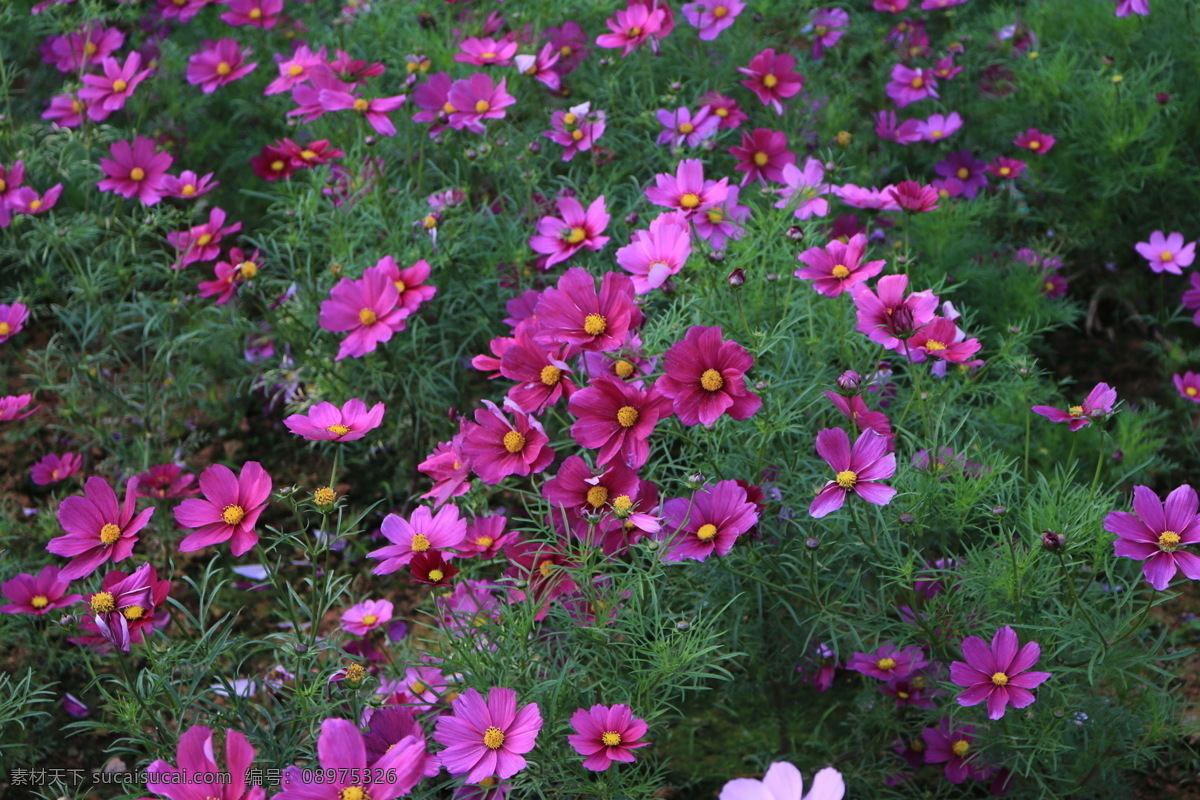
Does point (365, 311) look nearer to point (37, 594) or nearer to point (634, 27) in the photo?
point (37, 594)

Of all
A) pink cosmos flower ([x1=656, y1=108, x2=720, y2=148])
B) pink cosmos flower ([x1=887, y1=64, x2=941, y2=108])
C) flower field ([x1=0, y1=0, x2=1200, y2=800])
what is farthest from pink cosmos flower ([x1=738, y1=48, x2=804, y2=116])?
pink cosmos flower ([x1=887, y1=64, x2=941, y2=108])

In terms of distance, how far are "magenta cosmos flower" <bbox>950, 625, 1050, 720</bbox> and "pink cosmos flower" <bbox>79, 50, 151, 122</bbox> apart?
2.29m

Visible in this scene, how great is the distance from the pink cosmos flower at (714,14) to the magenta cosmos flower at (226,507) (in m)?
1.70

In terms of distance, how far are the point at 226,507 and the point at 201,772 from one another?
0.39 metres

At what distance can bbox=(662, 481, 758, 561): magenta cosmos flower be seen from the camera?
1424 millimetres

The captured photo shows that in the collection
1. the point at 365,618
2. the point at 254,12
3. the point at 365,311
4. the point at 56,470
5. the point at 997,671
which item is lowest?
the point at 56,470

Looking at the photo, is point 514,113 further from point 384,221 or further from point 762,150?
point 762,150

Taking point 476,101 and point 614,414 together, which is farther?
point 476,101

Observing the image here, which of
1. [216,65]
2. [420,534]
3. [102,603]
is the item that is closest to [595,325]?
[420,534]

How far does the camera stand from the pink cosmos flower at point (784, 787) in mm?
1061

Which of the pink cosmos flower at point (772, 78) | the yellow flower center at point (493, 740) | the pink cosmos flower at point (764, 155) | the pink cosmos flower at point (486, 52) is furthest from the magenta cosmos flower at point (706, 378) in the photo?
the pink cosmos flower at point (486, 52)

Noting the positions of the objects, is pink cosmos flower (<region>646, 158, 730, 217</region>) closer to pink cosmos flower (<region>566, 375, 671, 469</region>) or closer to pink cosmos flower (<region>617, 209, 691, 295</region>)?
pink cosmos flower (<region>617, 209, 691, 295</region>)

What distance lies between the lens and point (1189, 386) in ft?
7.68

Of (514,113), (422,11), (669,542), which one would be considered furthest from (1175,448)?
(422,11)
